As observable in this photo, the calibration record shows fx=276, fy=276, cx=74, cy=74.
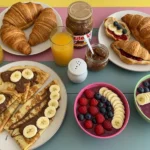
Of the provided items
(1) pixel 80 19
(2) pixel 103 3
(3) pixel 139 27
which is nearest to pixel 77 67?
(1) pixel 80 19

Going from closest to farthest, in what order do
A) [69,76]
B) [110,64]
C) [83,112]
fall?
1. [83,112]
2. [69,76]
3. [110,64]

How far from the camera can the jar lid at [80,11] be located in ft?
4.40

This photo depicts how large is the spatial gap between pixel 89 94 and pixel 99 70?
20 cm

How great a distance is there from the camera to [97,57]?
139 cm

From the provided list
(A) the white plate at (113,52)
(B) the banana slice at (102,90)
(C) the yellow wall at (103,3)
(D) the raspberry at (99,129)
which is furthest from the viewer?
(C) the yellow wall at (103,3)

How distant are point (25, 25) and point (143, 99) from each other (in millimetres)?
748

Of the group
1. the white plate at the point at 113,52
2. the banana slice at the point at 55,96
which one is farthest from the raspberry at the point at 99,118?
the white plate at the point at 113,52

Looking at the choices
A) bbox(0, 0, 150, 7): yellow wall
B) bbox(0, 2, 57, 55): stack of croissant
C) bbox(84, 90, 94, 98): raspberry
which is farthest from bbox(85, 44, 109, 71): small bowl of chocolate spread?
bbox(0, 0, 150, 7): yellow wall

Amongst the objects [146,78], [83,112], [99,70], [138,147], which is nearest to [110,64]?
[99,70]

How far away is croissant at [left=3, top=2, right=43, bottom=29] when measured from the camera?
4.87 feet

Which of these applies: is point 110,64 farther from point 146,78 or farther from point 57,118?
point 57,118

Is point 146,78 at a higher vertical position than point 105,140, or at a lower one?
higher

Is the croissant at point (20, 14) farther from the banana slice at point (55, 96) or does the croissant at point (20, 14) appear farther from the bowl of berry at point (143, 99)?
the bowl of berry at point (143, 99)

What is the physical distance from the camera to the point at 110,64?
4.77ft
